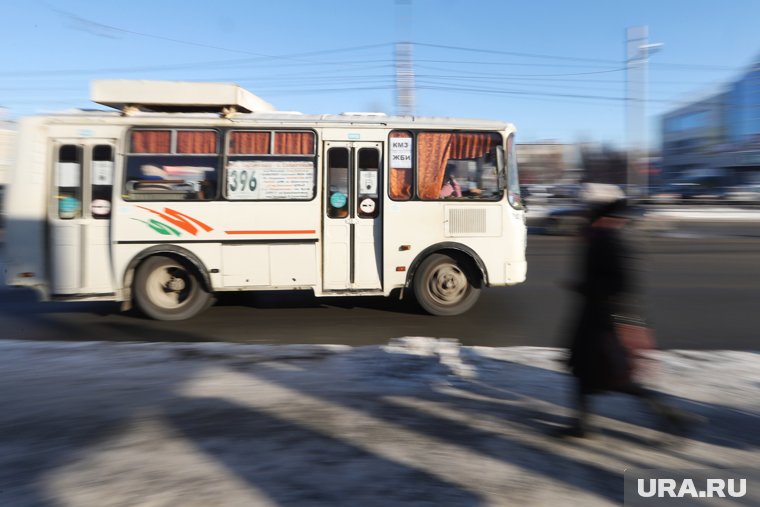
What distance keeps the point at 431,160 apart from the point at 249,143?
2.49 metres

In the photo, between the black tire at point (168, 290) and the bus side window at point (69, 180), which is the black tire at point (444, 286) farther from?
the bus side window at point (69, 180)

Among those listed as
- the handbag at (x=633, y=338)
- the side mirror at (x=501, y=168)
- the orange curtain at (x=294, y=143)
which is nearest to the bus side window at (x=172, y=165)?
the orange curtain at (x=294, y=143)

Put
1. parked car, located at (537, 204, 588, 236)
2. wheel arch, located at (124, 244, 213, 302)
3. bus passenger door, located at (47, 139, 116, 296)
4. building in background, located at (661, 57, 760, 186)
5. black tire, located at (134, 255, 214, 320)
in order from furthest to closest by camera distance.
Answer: building in background, located at (661, 57, 760, 186), parked car, located at (537, 204, 588, 236), black tire, located at (134, 255, 214, 320), wheel arch, located at (124, 244, 213, 302), bus passenger door, located at (47, 139, 116, 296)

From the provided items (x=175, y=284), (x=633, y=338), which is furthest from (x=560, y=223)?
(x=633, y=338)

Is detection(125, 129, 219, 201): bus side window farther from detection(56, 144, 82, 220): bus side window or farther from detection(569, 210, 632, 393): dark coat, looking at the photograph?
detection(569, 210, 632, 393): dark coat

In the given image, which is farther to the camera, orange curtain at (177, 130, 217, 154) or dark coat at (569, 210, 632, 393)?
orange curtain at (177, 130, 217, 154)

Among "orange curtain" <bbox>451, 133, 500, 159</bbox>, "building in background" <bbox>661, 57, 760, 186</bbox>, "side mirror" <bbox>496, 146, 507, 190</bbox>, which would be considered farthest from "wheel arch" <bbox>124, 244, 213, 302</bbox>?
"building in background" <bbox>661, 57, 760, 186</bbox>

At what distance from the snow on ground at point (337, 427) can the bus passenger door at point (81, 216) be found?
1483mm

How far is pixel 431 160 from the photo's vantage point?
24.8 feet

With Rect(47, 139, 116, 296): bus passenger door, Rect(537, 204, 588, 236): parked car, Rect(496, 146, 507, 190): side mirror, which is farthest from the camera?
Rect(537, 204, 588, 236): parked car

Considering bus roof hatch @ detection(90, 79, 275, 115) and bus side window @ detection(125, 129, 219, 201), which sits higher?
bus roof hatch @ detection(90, 79, 275, 115)

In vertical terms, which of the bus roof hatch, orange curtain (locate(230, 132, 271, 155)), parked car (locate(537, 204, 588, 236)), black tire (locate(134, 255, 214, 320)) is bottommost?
black tire (locate(134, 255, 214, 320))

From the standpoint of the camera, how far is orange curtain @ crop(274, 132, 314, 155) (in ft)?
24.1

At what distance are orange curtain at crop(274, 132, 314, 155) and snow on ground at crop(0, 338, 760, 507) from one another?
9.46ft
